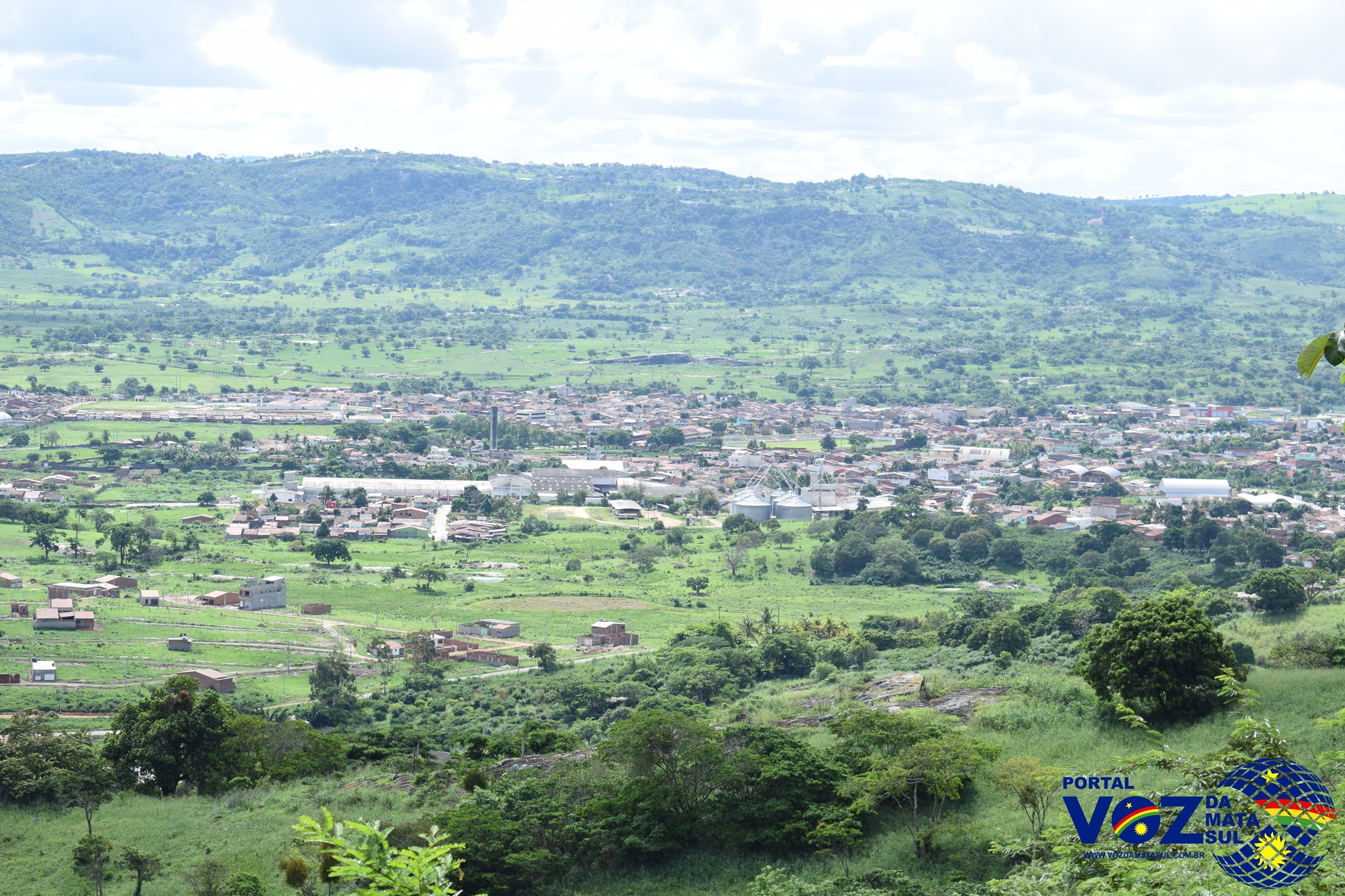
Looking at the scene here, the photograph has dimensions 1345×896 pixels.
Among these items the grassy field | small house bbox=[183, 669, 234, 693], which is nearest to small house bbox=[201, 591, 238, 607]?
small house bbox=[183, 669, 234, 693]

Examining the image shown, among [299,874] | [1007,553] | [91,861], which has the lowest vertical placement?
[1007,553]

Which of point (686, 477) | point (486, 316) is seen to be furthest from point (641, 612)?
point (486, 316)

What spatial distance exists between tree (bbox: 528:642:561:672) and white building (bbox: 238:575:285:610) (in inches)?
387

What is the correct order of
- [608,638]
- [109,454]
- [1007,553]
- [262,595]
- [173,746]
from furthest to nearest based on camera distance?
[109,454] < [1007,553] < [262,595] < [608,638] < [173,746]

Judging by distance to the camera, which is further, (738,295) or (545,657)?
(738,295)

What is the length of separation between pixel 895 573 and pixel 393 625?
17.0m

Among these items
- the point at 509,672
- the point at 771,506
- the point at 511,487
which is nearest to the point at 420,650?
the point at 509,672

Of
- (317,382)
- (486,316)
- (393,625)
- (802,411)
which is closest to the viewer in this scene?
(393,625)

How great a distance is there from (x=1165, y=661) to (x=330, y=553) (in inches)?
1312

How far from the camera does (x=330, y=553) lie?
45375mm

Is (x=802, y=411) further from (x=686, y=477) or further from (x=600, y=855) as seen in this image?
(x=600, y=855)

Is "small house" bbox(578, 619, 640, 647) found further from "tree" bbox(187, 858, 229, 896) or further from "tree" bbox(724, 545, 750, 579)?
"tree" bbox(187, 858, 229, 896)

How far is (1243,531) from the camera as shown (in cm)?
4322

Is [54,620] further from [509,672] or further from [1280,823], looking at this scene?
[1280,823]
